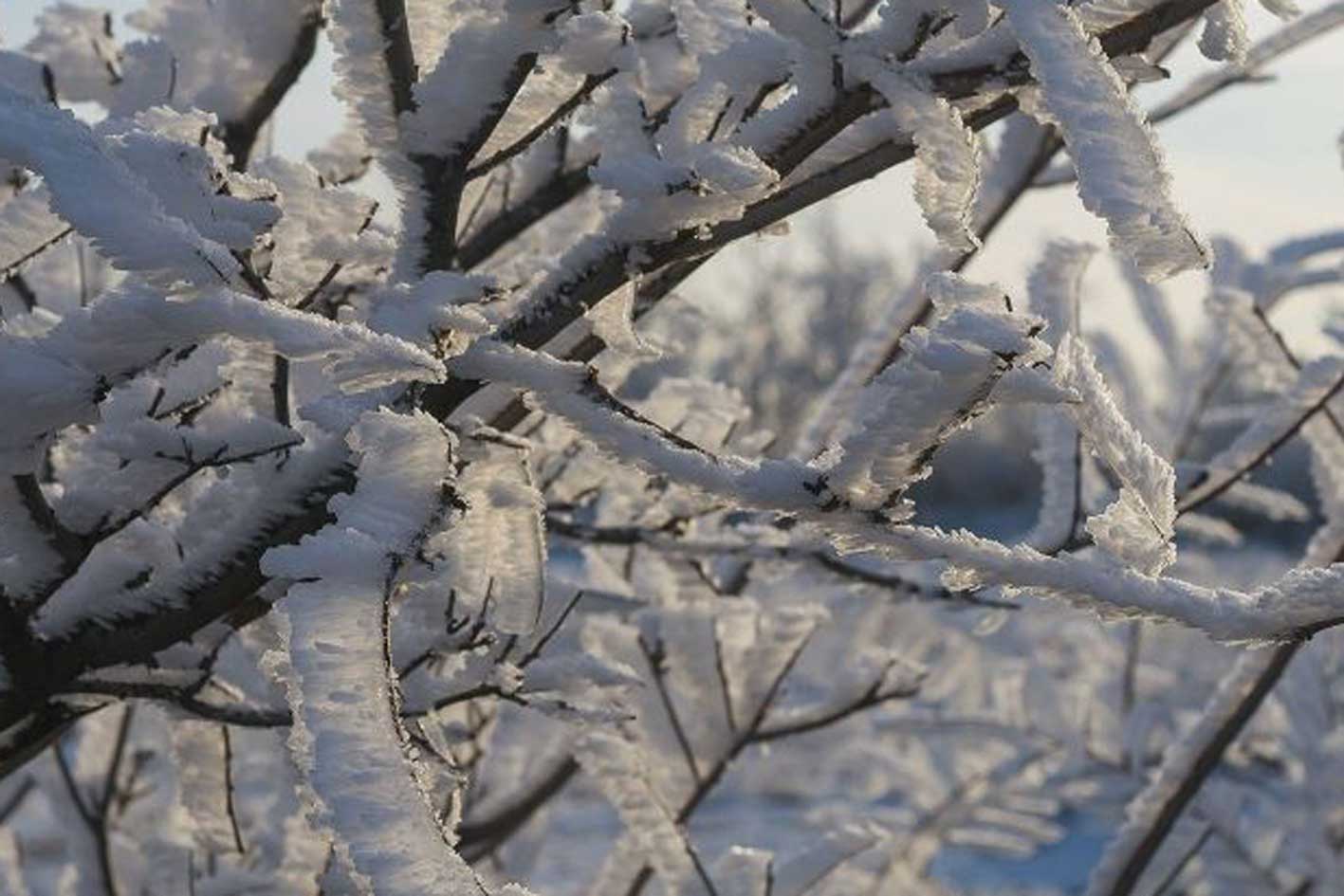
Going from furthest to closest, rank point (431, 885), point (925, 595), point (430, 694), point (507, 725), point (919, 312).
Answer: point (507, 725)
point (919, 312)
point (925, 595)
point (430, 694)
point (431, 885)

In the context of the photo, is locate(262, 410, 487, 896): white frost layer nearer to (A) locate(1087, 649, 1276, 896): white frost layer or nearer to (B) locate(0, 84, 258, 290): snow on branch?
(B) locate(0, 84, 258, 290): snow on branch

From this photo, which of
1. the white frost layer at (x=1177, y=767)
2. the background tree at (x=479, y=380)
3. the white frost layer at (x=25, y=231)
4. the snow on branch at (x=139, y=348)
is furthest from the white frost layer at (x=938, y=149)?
the white frost layer at (x=1177, y=767)

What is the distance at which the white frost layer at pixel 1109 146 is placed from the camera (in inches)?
28.3

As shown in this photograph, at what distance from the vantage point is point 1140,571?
0.83m

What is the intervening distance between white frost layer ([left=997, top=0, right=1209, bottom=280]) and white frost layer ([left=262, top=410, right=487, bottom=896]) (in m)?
0.36

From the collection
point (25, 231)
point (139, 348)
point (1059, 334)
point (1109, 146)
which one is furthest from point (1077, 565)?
point (1059, 334)

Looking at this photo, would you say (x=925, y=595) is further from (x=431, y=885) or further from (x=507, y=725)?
(x=507, y=725)

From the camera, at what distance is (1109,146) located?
0.73 metres

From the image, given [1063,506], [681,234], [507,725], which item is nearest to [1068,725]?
[507,725]

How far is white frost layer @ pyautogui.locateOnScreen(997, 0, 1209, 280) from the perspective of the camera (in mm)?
720

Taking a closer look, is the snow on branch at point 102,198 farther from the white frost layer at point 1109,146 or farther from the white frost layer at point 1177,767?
the white frost layer at point 1177,767

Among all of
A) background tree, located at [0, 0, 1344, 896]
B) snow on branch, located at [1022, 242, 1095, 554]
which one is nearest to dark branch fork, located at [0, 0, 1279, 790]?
background tree, located at [0, 0, 1344, 896]

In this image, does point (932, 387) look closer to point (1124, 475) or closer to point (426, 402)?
point (1124, 475)

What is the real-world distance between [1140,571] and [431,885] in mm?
414
